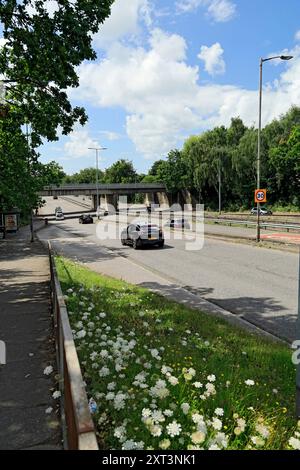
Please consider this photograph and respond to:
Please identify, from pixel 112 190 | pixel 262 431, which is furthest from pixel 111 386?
pixel 112 190

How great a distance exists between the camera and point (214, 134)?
3027 inches

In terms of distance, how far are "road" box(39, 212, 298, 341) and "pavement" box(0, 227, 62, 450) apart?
4.64 metres

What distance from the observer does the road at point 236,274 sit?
945 centimetres

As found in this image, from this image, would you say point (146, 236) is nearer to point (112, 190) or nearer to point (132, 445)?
point (132, 445)

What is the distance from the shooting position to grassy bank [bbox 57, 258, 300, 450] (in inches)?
124

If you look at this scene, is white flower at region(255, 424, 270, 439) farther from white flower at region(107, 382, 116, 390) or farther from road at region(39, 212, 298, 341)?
road at region(39, 212, 298, 341)

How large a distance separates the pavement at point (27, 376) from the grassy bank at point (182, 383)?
53 cm

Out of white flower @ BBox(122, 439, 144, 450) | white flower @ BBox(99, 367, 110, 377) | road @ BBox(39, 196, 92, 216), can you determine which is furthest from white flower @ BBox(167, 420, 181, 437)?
road @ BBox(39, 196, 92, 216)

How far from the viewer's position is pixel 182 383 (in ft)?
13.6

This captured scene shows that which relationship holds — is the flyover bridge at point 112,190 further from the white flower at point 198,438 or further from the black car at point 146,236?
the white flower at point 198,438

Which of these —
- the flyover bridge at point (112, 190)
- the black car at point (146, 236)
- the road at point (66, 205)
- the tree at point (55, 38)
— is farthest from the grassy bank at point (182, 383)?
the road at point (66, 205)
